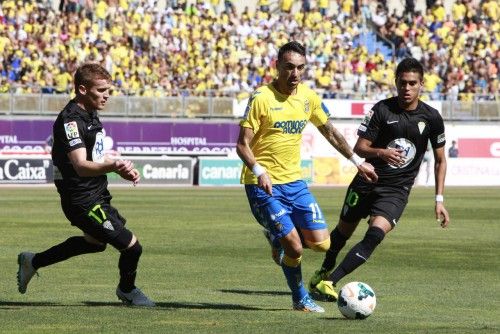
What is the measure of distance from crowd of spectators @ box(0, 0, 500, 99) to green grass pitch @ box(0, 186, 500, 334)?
1789 centimetres

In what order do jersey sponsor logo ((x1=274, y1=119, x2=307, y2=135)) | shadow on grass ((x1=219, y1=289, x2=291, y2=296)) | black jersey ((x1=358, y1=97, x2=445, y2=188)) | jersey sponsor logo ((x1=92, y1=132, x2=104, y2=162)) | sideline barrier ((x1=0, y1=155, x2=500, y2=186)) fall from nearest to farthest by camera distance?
jersey sponsor logo ((x1=92, y1=132, x2=104, y2=162)) → jersey sponsor logo ((x1=274, y1=119, x2=307, y2=135)) → black jersey ((x1=358, y1=97, x2=445, y2=188)) → shadow on grass ((x1=219, y1=289, x2=291, y2=296)) → sideline barrier ((x1=0, y1=155, x2=500, y2=186))

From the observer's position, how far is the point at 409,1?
56.2 m

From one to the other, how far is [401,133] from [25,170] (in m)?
32.6

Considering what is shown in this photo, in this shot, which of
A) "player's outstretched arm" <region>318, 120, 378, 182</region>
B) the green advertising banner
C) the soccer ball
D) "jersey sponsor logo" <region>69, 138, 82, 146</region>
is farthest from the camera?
the green advertising banner

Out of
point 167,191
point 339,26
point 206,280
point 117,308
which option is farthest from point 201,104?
point 117,308

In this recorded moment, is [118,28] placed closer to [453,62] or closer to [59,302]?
[453,62]

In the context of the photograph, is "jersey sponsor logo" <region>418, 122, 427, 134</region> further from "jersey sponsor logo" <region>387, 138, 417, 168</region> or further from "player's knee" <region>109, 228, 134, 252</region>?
"player's knee" <region>109, 228, 134, 252</region>

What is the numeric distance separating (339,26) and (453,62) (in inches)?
204

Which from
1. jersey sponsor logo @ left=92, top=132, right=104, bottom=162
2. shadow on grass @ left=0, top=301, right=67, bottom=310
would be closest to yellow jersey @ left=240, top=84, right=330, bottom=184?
jersey sponsor logo @ left=92, top=132, right=104, bottom=162

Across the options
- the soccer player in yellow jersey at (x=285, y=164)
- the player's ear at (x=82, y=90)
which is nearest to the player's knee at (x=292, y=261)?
the soccer player in yellow jersey at (x=285, y=164)

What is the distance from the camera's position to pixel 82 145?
10.9 metres

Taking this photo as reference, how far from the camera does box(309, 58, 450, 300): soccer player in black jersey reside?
12.2 meters

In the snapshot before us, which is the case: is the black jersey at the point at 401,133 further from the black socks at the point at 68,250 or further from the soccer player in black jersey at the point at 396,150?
the black socks at the point at 68,250

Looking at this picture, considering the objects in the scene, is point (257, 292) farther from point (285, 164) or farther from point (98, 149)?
point (98, 149)
